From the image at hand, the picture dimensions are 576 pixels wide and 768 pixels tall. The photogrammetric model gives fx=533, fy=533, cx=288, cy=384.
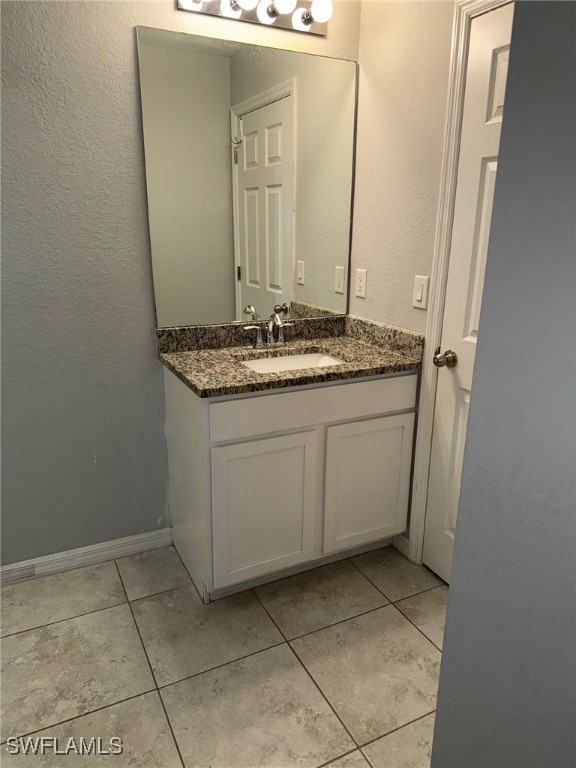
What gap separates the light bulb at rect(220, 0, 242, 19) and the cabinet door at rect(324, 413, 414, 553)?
1.54 meters

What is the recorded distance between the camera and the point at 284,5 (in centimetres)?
193

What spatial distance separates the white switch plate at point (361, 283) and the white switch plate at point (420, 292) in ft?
1.01

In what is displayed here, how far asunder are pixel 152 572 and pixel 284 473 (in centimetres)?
74

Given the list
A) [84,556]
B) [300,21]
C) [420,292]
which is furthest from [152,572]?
[300,21]

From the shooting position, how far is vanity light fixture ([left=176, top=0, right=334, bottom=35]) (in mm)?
1881

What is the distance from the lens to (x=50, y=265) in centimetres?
187

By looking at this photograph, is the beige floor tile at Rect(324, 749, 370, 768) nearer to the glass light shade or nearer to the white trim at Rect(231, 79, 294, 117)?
the white trim at Rect(231, 79, 294, 117)

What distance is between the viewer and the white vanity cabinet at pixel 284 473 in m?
1.79

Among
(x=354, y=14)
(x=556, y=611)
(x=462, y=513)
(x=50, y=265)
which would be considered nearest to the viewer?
(x=556, y=611)

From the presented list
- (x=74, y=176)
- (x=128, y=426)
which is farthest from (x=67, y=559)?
(x=74, y=176)

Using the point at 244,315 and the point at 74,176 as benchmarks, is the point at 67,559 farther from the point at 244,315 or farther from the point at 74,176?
the point at 74,176

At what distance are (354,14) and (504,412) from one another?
6.76ft

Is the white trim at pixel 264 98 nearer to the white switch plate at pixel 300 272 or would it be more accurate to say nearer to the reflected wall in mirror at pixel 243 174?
the reflected wall in mirror at pixel 243 174

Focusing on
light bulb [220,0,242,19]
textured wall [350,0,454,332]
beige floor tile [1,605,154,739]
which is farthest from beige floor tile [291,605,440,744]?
light bulb [220,0,242,19]
